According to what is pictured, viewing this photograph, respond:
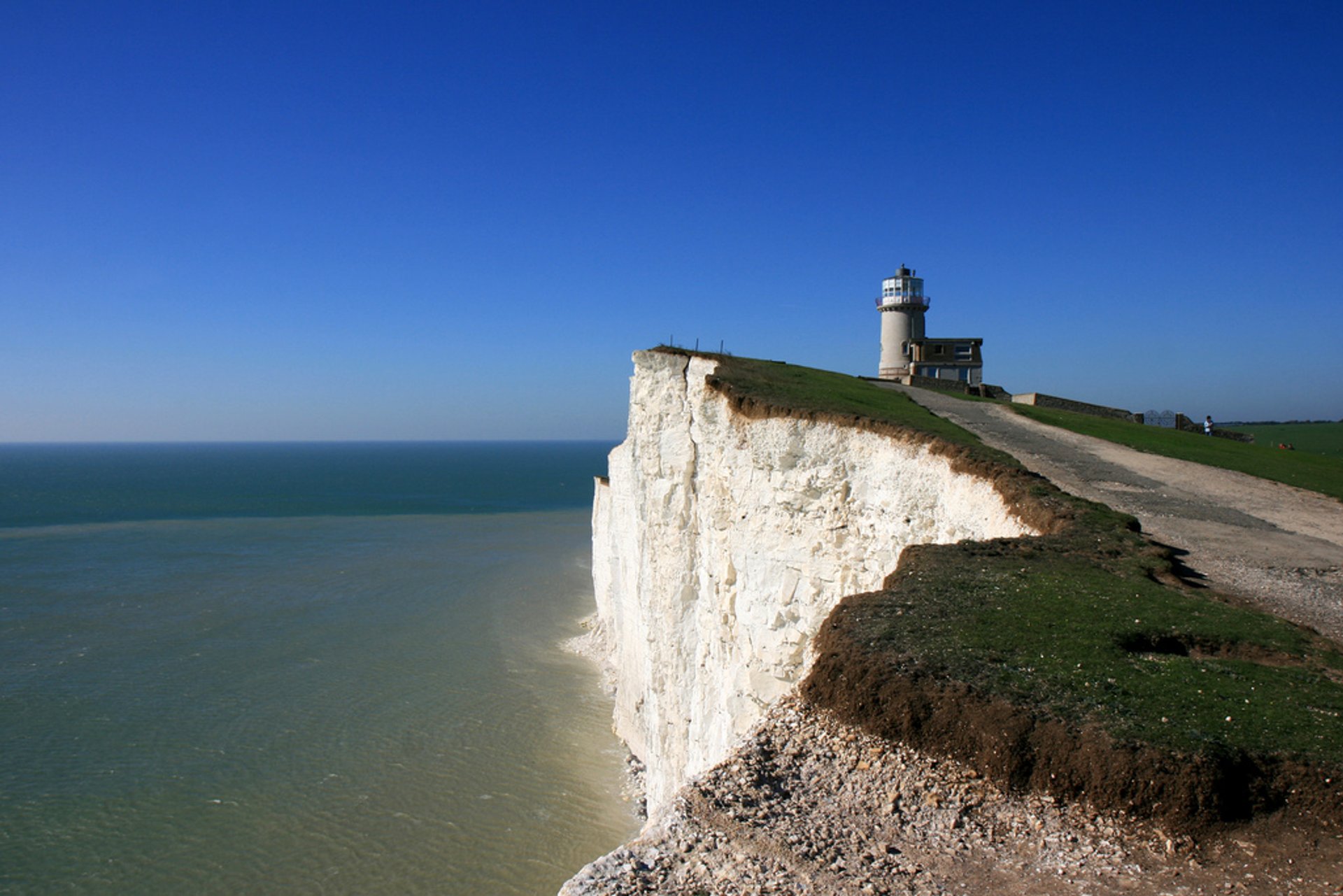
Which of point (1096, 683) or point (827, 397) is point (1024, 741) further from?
point (827, 397)

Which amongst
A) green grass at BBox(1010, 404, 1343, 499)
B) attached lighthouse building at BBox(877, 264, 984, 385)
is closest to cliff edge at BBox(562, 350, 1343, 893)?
green grass at BBox(1010, 404, 1343, 499)

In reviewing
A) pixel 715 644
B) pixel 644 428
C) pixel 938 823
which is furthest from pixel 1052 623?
pixel 644 428

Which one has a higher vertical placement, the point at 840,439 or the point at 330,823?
the point at 840,439

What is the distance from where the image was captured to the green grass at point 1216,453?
1449 cm

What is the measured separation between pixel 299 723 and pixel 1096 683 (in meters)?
21.0

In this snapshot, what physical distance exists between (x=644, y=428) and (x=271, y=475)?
4186 inches

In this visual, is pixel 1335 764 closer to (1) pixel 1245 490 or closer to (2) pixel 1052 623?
(2) pixel 1052 623

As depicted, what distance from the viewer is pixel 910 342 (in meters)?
40.1

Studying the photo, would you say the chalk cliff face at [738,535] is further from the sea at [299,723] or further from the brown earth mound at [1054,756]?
the brown earth mound at [1054,756]

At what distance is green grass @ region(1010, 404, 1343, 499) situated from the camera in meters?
14.5

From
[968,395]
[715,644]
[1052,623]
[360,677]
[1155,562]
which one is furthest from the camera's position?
[968,395]

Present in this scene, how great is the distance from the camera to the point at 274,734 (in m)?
19.4

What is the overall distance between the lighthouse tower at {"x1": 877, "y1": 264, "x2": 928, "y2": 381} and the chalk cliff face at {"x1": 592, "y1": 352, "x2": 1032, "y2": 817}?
2657 centimetres

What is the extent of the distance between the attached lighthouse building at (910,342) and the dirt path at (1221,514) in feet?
69.6
